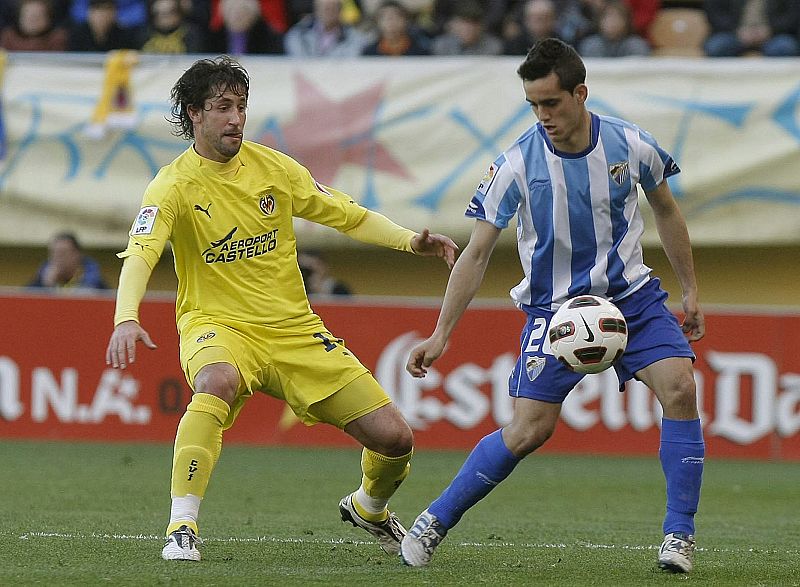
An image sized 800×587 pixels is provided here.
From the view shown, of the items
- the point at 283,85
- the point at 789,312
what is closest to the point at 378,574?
the point at 789,312

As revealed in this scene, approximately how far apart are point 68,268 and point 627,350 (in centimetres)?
832

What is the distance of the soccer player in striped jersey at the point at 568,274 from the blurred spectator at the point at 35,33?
9.93 meters

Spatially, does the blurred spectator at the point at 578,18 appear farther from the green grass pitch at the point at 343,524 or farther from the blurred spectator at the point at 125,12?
the blurred spectator at the point at 125,12

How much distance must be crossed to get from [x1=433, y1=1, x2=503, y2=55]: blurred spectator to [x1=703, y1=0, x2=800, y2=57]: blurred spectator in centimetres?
212

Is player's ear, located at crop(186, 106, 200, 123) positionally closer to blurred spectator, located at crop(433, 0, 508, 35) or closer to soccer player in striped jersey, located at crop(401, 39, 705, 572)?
soccer player in striped jersey, located at crop(401, 39, 705, 572)

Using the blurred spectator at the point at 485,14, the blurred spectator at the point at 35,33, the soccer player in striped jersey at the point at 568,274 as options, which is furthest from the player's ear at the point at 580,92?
the blurred spectator at the point at 35,33

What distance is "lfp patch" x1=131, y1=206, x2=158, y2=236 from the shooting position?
6133mm

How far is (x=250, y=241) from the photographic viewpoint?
6.45 m

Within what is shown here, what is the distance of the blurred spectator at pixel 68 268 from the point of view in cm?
1332

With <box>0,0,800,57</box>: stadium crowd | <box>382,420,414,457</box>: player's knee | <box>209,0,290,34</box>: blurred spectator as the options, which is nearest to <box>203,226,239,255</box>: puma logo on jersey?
<box>382,420,414,457</box>: player's knee

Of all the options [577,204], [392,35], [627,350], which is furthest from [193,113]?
[392,35]

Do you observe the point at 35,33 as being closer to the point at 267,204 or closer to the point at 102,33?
the point at 102,33

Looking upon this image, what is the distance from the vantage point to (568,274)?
6.11m

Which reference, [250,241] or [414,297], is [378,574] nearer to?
[250,241]
